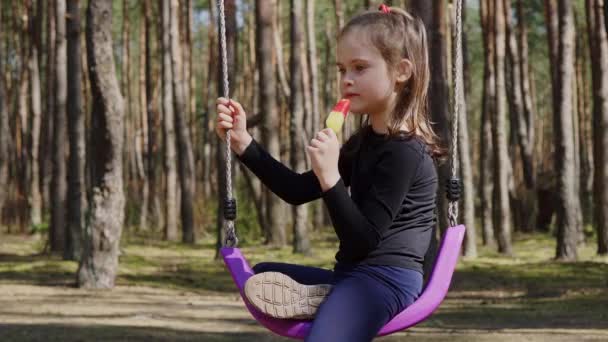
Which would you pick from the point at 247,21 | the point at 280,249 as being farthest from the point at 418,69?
the point at 247,21

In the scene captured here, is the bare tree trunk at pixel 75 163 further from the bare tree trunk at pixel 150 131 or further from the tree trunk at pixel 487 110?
the bare tree trunk at pixel 150 131

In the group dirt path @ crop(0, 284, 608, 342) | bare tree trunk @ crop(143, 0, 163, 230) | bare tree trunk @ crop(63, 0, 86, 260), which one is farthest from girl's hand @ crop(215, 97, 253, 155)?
bare tree trunk @ crop(143, 0, 163, 230)

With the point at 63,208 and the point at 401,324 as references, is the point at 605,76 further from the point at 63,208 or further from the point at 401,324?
the point at 401,324

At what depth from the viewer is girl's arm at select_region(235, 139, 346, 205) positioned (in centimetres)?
368

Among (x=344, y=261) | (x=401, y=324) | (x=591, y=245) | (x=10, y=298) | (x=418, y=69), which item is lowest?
(x=591, y=245)

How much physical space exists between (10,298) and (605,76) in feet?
27.1

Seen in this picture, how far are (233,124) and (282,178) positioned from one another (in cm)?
28

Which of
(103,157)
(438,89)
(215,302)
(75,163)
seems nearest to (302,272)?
(215,302)

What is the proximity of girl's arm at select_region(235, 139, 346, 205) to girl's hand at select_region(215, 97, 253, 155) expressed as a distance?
0.02 meters

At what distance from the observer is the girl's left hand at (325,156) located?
3.07m

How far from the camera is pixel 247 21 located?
31.4 m

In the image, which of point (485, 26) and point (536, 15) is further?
point (536, 15)

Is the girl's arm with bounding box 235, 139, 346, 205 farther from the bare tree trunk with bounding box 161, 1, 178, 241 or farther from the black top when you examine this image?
the bare tree trunk with bounding box 161, 1, 178, 241

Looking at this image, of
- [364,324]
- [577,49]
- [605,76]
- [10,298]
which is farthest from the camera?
[577,49]
